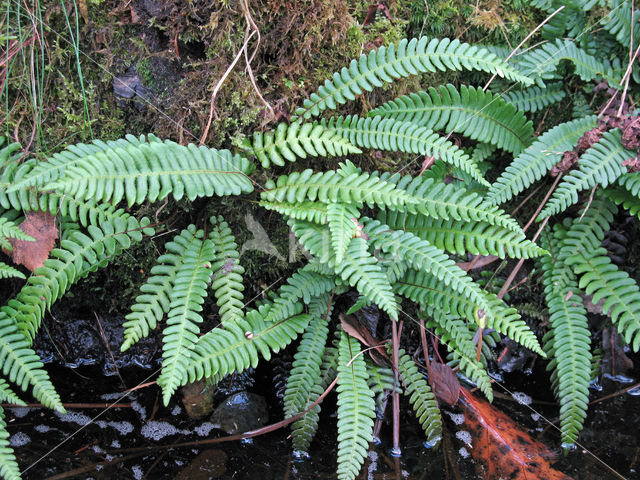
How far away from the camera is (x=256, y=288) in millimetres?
3002

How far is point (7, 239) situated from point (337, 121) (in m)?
1.77

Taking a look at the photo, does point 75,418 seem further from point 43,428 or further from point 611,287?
point 611,287

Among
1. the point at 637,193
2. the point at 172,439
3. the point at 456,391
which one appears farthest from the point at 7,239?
the point at 637,193

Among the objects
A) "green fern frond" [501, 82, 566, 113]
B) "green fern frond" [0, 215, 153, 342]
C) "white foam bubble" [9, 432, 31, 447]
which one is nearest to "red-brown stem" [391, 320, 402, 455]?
"green fern frond" [0, 215, 153, 342]

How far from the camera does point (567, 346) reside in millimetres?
2811

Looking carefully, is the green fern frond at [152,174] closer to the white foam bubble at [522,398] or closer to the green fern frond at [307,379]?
the green fern frond at [307,379]

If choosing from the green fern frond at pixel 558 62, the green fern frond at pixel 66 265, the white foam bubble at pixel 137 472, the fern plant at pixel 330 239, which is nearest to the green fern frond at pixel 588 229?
the fern plant at pixel 330 239

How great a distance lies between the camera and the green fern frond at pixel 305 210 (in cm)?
245

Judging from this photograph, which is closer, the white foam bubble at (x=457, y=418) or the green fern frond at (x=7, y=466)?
the green fern frond at (x=7, y=466)

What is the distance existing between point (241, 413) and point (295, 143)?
4.79 feet

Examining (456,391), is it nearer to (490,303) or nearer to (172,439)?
(490,303)

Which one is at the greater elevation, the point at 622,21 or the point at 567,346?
the point at 622,21

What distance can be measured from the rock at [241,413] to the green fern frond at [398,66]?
62.0 inches

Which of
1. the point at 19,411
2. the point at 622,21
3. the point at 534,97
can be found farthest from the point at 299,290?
the point at 622,21
